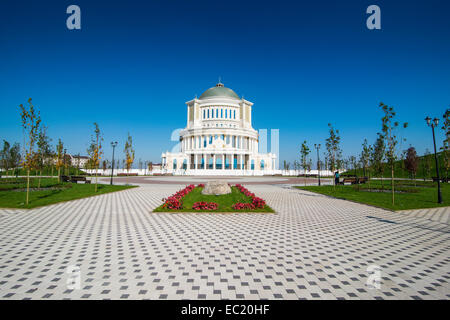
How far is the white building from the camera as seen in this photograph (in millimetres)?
74500

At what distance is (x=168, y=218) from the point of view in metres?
11.4

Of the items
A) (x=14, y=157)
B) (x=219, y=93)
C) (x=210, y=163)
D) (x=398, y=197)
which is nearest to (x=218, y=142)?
(x=210, y=163)

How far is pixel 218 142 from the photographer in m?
77.5

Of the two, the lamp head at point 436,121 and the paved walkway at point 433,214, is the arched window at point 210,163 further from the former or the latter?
the paved walkway at point 433,214

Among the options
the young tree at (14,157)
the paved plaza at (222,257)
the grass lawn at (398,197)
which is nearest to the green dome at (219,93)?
the young tree at (14,157)

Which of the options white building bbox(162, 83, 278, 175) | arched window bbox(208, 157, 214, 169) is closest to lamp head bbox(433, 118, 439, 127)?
white building bbox(162, 83, 278, 175)

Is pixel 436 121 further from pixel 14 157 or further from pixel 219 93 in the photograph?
pixel 219 93

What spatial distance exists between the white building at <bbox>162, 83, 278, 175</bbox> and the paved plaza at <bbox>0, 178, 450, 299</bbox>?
2332 inches

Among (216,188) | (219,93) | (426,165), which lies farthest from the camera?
(219,93)

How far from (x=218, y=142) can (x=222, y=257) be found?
71774mm

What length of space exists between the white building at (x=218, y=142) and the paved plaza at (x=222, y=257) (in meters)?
59.2

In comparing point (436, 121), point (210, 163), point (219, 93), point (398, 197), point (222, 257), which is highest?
point (219, 93)

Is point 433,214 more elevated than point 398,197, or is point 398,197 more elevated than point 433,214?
point 398,197

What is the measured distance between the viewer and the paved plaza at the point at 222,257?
454 cm
